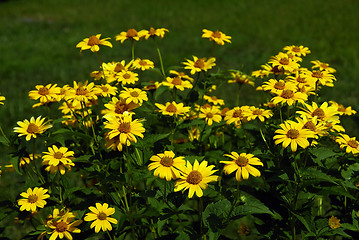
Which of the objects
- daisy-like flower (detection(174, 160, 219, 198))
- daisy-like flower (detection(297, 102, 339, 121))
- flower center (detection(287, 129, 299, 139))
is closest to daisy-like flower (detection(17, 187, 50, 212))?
daisy-like flower (detection(174, 160, 219, 198))

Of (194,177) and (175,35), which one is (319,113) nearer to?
(194,177)

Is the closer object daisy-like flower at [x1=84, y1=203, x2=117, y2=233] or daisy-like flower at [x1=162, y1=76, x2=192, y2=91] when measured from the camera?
daisy-like flower at [x1=84, y1=203, x2=117, y2=233]

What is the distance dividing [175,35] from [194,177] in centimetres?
862

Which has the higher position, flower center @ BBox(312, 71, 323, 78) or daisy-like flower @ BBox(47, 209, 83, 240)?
flower center @ BBox(312, 71, 323, 78)

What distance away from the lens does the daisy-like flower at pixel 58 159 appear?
212cm

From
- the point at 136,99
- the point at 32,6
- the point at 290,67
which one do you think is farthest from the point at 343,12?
the point at 32,6

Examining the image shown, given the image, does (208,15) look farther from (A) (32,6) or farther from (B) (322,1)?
(A) (32,6)

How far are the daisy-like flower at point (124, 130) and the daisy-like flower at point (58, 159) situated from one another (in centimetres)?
40

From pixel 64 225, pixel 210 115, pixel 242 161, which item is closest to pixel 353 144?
pixel 242 161

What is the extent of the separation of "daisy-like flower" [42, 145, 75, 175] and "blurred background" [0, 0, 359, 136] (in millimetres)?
3485

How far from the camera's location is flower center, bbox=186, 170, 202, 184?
1795 millimetres

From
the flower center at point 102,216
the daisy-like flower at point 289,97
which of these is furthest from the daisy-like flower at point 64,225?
the daisy-like flower at point 289,97

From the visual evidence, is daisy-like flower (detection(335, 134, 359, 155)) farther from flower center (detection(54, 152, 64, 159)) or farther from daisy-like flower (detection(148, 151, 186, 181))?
flower center (detection(54, 152, 64, 159))

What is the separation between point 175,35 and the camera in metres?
10.0
